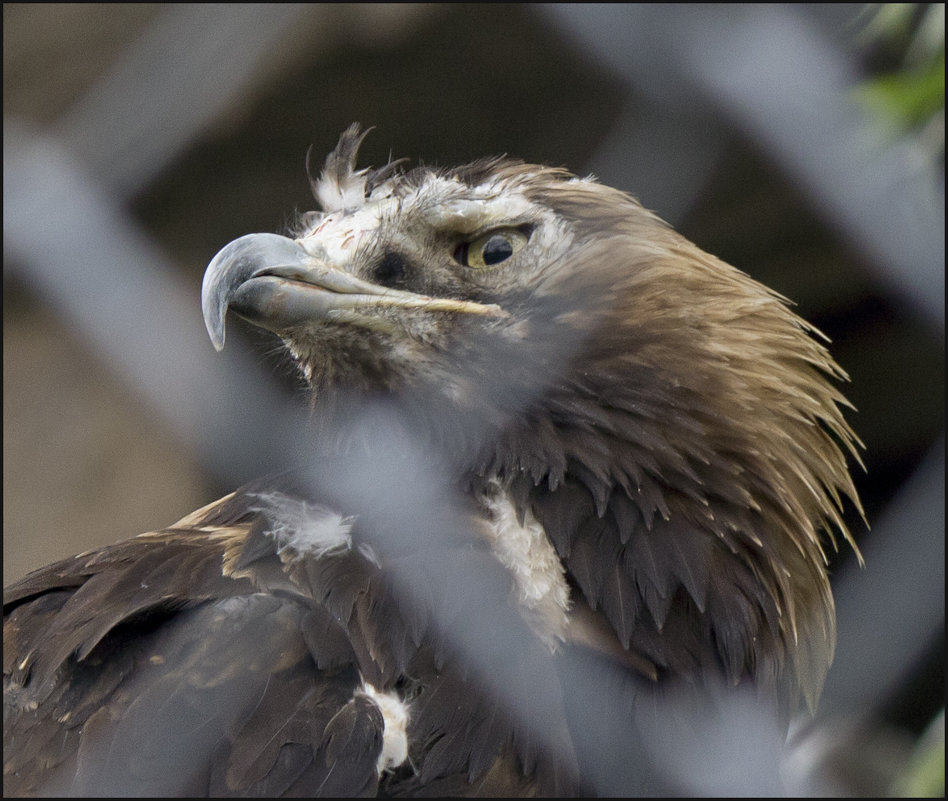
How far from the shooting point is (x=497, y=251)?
1.81 m

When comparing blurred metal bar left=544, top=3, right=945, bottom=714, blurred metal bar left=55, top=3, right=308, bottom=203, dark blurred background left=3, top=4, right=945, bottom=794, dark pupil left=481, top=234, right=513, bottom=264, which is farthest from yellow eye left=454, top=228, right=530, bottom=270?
blurred metal bar left=55, top=3, right=308, bottom=203

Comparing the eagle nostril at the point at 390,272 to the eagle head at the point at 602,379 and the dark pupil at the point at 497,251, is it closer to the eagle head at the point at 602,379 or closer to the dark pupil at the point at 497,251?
the eagle head at the point at 602,379

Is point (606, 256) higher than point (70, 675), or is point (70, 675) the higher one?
point (606, 256)

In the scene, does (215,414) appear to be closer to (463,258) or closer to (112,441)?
(112,441)

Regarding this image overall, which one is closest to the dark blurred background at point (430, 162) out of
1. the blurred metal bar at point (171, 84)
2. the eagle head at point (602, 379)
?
the blurred metal bar at point (171, 84)

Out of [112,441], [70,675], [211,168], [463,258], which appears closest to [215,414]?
[112,441]

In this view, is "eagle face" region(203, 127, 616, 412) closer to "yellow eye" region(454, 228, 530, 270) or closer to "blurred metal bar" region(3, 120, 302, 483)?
"yellow eye" region(454, 228, 530, 270)

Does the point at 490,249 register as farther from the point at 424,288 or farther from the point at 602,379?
the point at 602,379

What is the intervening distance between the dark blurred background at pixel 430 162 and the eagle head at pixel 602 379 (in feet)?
4.72

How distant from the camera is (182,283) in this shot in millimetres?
4824

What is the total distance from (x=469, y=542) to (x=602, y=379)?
32 cm

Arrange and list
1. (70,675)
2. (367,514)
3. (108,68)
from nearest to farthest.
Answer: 1. (70,675)
2. (367,514)
3. (108,68)

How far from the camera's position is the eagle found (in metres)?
1.33

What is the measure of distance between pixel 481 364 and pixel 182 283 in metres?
3.36
